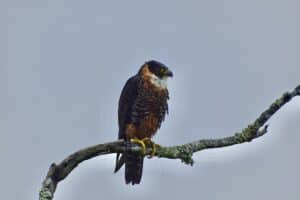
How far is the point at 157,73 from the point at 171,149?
14.4ft

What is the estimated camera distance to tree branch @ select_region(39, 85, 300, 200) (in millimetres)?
5234

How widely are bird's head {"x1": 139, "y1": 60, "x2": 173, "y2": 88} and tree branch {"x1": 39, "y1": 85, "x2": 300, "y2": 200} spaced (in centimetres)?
400

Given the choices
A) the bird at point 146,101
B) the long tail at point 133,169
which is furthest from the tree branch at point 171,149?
the bird at point 146,101

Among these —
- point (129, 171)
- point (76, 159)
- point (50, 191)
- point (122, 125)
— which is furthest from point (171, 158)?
point (122, 125)

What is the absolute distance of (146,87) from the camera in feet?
35.4

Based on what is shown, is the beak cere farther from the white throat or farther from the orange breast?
the orange breast

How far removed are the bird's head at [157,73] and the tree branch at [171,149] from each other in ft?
13.1

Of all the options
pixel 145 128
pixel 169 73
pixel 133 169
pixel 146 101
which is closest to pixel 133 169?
pixel 133 169

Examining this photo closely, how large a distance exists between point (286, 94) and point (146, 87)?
5.25 m

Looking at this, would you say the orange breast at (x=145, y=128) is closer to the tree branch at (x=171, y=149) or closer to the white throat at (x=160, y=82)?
the white throat at (x=160, y=82)

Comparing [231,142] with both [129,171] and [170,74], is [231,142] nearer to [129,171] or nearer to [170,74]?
[129,171]

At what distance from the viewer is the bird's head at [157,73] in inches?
425

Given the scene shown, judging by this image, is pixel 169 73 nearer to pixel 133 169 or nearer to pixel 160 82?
pixel 160 82

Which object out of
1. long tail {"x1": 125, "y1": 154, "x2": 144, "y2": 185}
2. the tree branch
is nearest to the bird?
long tail {"x1": 125, "y1": 154, "x2": 144, "y2": 185}
